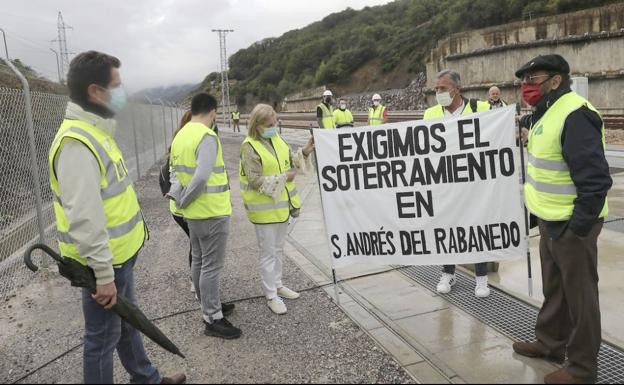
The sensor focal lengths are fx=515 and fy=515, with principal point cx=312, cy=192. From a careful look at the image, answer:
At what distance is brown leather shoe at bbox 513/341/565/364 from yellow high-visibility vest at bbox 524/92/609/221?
0.92m

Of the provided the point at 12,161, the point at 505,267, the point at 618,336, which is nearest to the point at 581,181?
the point at 618,336

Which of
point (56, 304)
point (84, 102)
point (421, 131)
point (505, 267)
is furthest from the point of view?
point (505, 267)

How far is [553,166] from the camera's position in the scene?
3188 millimetres

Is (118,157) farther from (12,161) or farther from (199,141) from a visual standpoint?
(12,161)

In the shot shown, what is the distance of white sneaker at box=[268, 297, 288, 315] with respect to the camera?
4512 mm

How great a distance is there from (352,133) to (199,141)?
1.30m

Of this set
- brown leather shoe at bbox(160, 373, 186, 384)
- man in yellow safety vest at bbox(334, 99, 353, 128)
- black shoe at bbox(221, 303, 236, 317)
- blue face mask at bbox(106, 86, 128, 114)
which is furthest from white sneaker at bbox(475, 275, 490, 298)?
man in yellow safety vest at bbox(334, 99, 353, 128)

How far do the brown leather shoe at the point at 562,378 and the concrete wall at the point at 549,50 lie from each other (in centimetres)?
2520

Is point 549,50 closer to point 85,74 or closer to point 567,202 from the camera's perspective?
point 567,202

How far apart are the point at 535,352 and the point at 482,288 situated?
1.14 metres

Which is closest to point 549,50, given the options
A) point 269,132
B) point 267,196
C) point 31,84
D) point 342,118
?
point 342,118

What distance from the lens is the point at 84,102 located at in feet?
9.07

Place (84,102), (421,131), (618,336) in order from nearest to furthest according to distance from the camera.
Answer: (84,102), (618,336), (421,131)

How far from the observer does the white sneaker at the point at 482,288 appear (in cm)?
460
